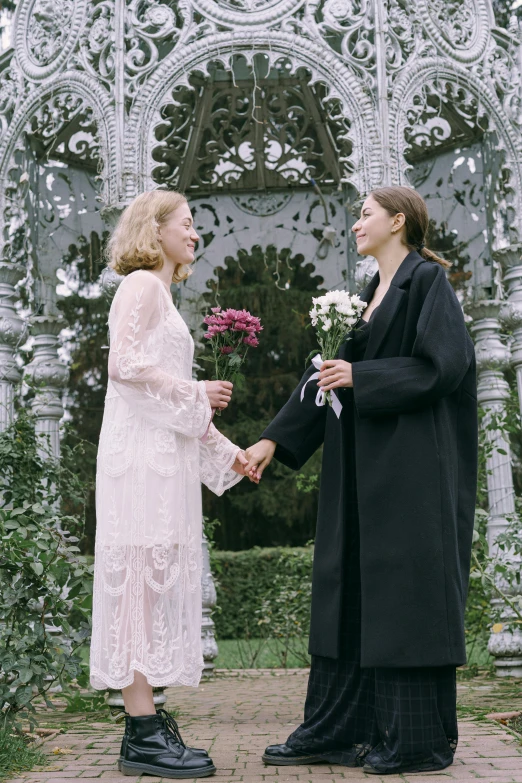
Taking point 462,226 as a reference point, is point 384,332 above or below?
below

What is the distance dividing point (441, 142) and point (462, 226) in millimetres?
652

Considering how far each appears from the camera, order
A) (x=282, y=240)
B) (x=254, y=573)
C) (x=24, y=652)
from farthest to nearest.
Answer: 1. (x=254, y=573)
2. (x=282, y=240)
3. (x=24, y=652)

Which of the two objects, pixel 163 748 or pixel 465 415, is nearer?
pixel 163 748

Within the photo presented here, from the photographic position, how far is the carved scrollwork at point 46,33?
18.7 feet

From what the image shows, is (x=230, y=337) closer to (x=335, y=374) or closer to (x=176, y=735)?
(x=335, y=374)

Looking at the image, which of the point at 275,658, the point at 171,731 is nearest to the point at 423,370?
the point at 171,731

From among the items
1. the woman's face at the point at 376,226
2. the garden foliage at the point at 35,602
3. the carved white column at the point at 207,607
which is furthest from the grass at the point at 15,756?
the carved white column at the point at 207,607

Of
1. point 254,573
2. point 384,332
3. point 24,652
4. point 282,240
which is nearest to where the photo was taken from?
point 384,332

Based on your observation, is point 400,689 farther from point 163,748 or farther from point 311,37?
point 311,37

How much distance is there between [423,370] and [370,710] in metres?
1.24

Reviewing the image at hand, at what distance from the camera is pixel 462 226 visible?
715 centimetres

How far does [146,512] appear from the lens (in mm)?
3320

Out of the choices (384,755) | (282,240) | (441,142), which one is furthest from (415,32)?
(384,755)

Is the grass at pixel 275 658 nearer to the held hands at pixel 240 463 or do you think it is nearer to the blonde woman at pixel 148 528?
the held hands at pixel 240 463
